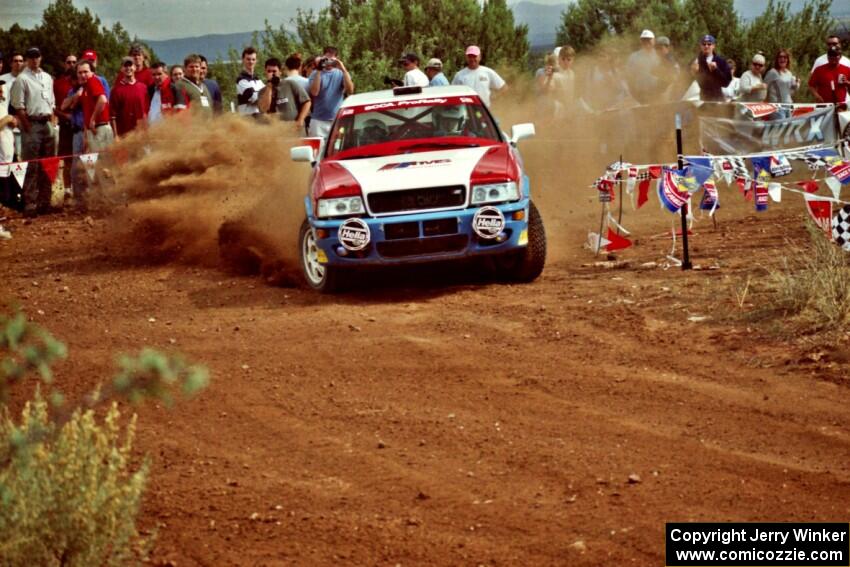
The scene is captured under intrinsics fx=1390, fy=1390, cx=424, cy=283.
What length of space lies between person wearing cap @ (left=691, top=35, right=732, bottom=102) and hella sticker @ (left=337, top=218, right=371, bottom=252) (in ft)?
33.9

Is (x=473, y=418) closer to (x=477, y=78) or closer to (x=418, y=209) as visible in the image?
(x=418, y=209)

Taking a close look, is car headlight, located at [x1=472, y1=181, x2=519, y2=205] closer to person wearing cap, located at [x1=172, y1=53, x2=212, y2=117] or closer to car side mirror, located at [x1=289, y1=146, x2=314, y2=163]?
car side mirror, located at [x1=289, y1=146, x2=314, y2=163]

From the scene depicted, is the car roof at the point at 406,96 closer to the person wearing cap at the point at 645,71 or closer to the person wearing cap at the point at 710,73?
the person wearing cap at the point at 710,73

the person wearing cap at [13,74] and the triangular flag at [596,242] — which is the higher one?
the person wearing cap at [13,74]

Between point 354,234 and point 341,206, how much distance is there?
0.28 meters

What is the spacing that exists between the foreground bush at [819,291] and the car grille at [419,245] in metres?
2.59

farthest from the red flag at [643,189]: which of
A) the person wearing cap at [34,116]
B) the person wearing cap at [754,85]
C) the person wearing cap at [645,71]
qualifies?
the person wearing cap at [34,116]

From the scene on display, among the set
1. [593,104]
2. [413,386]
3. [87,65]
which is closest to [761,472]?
[413,386]

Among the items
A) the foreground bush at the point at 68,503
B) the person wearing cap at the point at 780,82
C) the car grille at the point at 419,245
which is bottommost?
the foreground bush at the point at 68,503

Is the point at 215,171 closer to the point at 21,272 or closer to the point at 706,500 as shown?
the point at 21,272

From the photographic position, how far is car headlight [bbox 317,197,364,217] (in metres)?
11.6

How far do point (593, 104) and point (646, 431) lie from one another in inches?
619

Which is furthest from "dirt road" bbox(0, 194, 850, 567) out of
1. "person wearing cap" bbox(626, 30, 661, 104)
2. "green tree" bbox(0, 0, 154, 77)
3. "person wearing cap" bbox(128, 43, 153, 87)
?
"green tree" bbox(0, 0, 154, 77)

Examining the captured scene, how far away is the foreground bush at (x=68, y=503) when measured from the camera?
507 centimetres
